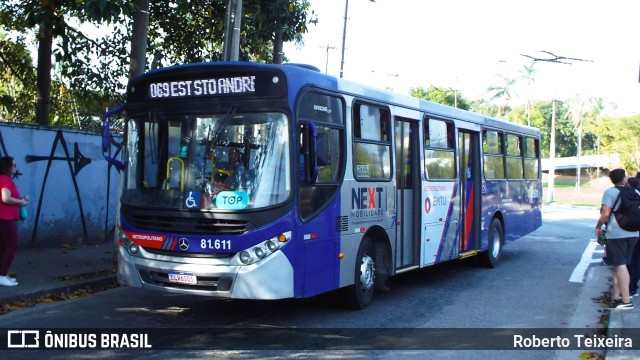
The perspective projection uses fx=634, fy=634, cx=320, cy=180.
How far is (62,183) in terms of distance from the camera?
12.5m

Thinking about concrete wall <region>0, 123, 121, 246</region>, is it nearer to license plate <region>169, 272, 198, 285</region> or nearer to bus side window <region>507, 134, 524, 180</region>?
license plate <region>169, 272, 198, 285</region>

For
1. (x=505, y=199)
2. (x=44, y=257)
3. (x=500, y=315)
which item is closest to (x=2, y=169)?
(x=44, y=257)

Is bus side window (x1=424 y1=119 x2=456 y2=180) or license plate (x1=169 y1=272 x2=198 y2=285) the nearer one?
license plate (x1=169 y1=272 x2=198 y2=285)

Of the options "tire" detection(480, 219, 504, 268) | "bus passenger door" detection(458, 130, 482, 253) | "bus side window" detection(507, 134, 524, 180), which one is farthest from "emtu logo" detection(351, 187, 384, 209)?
"bus side window" detection(507, 134, 524, 180)

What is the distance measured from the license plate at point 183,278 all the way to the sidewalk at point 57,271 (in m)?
2.63

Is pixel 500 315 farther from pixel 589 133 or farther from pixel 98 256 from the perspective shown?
pixel 589 133

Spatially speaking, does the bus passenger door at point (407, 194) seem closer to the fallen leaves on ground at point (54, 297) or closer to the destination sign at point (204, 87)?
the destination sign at point (204, 87)

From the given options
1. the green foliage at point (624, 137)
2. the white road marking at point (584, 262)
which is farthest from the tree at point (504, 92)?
the white road marking at point (584, 262)

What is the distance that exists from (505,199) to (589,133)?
312ft

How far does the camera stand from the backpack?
820cm

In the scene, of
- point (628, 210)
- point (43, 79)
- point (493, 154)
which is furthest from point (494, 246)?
point (43, 79)

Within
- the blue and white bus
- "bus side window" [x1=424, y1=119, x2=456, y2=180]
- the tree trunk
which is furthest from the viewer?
the tree trunk

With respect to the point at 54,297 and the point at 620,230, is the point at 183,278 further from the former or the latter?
the point at 620,230

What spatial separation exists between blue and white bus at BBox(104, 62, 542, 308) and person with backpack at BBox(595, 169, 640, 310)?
9.34 ft
